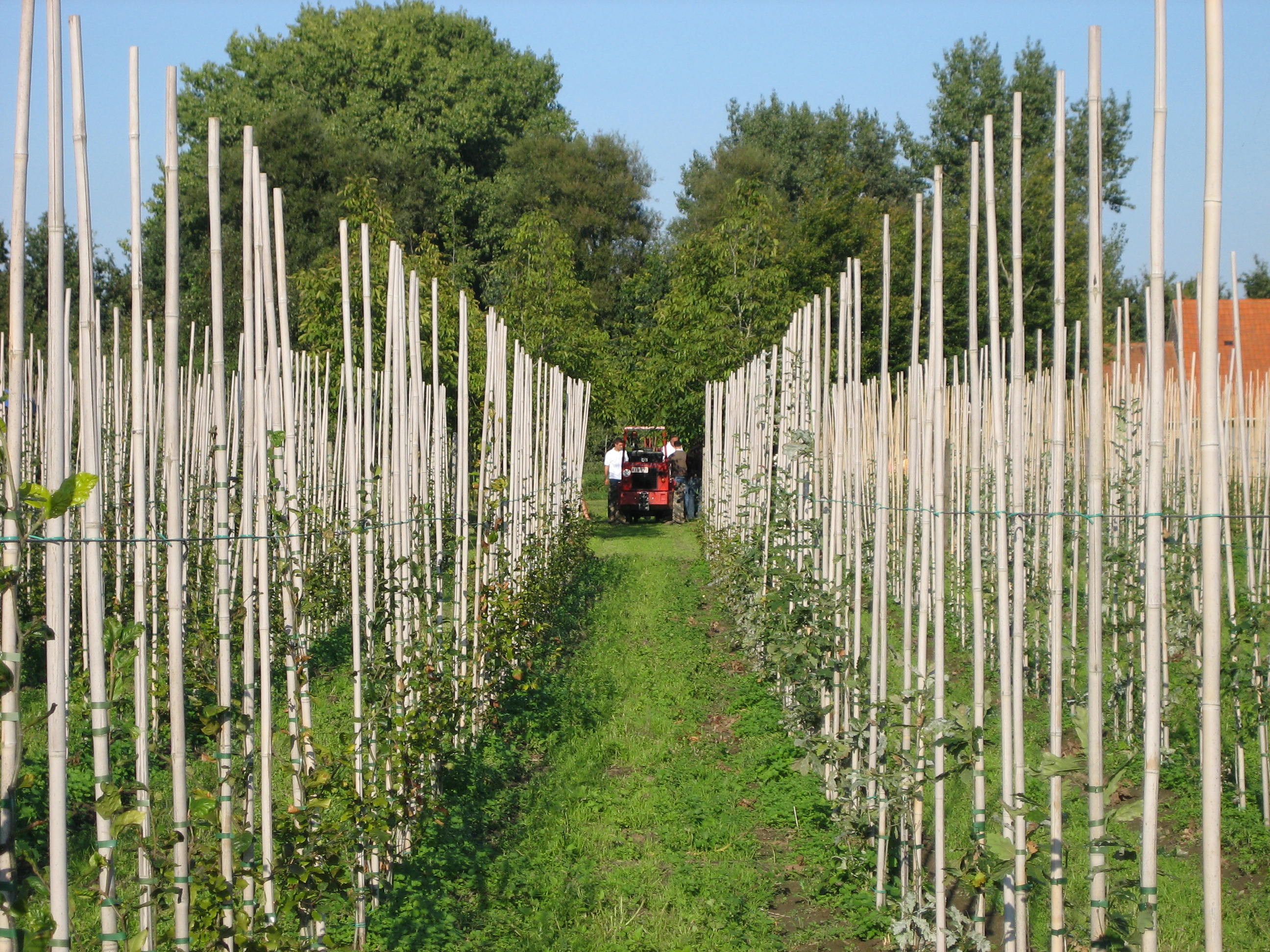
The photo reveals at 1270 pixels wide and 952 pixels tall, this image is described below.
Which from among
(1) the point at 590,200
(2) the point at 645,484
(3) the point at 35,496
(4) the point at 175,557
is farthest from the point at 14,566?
(1) the point at 590,200

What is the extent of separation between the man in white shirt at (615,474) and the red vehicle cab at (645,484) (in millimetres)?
101

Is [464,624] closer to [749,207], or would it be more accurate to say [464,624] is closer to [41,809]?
[41,809]

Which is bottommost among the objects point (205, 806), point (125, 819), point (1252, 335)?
point (205, 806)

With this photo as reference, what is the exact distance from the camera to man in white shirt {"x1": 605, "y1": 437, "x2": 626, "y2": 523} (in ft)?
73.0

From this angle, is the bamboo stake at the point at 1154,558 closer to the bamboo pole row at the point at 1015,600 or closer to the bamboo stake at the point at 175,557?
the bamboo pole row at the point at 1015,600

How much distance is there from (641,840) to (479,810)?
831mm

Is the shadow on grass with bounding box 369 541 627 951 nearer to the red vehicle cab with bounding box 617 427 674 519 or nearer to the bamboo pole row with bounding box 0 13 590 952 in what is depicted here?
the bamboo pole row with bounding box 0 13 590 952

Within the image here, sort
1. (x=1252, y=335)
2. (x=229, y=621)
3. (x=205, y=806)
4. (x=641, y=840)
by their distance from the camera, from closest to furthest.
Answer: (x=205, y=806) < (x=229, y=621) < (x=641, y=840) < (x=1252, y=335)

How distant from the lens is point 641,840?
551cm

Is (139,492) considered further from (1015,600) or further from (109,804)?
(1015,600)

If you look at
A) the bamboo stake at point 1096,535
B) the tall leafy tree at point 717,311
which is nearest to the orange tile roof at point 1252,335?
the tall leafy tree at point 717,311

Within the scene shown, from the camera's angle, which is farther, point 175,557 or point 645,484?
point 645,484

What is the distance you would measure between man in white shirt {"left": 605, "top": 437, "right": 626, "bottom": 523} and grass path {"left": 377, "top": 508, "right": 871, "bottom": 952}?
1347cm

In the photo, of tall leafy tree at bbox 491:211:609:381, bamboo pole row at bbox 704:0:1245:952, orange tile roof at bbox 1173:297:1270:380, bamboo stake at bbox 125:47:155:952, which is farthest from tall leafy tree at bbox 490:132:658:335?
bamboo stake at bbox 125:47:155:952
